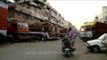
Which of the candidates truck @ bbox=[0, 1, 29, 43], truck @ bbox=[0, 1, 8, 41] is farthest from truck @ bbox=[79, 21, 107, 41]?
truck @ bbox=[0, 1, 8, 41]

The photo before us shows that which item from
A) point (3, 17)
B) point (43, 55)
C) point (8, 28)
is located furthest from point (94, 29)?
point (43, 55)

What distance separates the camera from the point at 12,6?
148 feet

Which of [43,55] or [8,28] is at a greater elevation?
[8,28]

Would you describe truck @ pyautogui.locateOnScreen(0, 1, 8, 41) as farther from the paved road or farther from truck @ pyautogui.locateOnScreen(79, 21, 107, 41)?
truck @ pyautogui.locateOnScreen(79, 21, 107, 41)

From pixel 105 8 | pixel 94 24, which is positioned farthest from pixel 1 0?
pixel 105 8

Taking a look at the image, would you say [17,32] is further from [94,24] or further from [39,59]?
[39,59]

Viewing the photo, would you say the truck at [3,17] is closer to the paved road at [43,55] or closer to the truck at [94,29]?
the paved road at [43,55]

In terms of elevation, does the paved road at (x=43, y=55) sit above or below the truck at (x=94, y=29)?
below

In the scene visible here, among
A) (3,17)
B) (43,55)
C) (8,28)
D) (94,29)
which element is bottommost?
(43,55)

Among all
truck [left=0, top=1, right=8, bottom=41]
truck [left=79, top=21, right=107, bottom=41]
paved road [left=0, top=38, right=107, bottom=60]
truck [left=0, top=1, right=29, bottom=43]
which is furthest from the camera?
truck [left=79, top=21, right=107, bottom=41]

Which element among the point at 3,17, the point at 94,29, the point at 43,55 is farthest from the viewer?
the point at 94,29

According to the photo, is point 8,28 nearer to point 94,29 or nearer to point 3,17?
point 3,17

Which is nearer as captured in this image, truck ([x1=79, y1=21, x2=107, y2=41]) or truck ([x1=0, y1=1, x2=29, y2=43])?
truck ([x1=0, y1=1, x2=29, y2=43])

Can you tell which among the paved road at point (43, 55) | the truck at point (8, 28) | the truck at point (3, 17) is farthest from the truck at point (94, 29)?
the paved road at point (43, 55)
